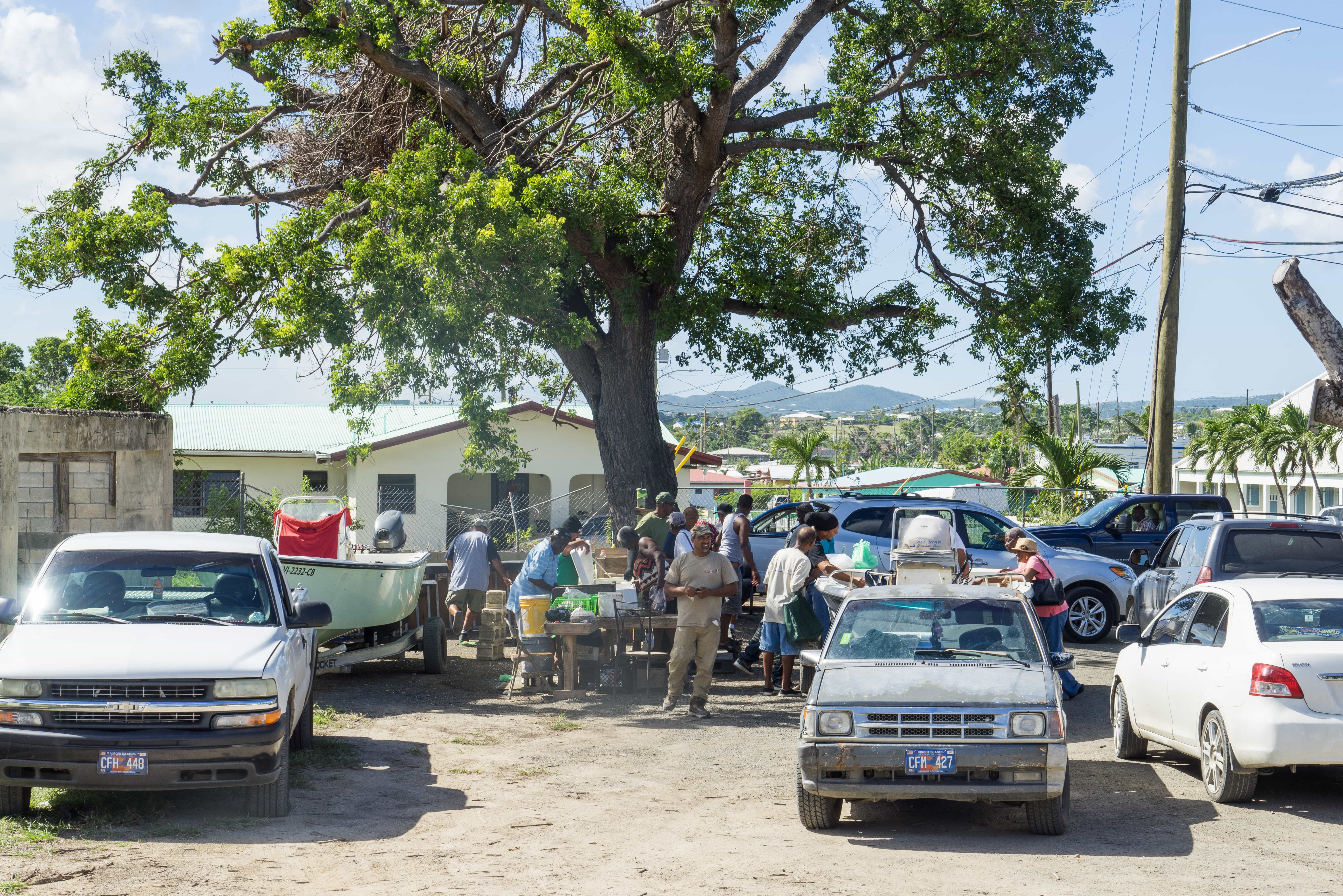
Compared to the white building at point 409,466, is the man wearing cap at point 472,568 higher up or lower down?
lower down

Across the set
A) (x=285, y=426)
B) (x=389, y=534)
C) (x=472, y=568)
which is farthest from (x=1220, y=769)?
(x=285, y=426)

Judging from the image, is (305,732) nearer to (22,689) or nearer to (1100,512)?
(22,689)

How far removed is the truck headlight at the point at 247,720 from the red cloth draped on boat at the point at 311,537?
7.48m

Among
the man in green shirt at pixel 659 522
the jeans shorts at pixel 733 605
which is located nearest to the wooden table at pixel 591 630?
the jeans shorts at pixel 733 605

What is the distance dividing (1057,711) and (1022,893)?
1418 millimetres

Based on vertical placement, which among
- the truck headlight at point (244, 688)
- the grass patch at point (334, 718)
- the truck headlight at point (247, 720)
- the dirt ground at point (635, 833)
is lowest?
the grass patch at point (334, 718)

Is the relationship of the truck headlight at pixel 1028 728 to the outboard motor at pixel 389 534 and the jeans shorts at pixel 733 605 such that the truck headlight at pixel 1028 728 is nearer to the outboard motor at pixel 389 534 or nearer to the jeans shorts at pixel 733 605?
the jeans shorts at pixel 733 605

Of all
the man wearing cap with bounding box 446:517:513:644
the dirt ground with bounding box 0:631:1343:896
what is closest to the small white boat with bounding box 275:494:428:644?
the man wearing cap with bounding box 446:517:513:644

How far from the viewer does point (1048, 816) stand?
7512 mm

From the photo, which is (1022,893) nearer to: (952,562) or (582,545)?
(952,562)

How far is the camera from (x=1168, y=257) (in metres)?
20.6

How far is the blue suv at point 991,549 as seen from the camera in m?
17.2

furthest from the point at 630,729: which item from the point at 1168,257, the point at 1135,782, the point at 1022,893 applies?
the point at 1168,257

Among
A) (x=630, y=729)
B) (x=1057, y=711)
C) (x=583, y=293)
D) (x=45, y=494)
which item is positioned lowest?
(x=630, y=729)
